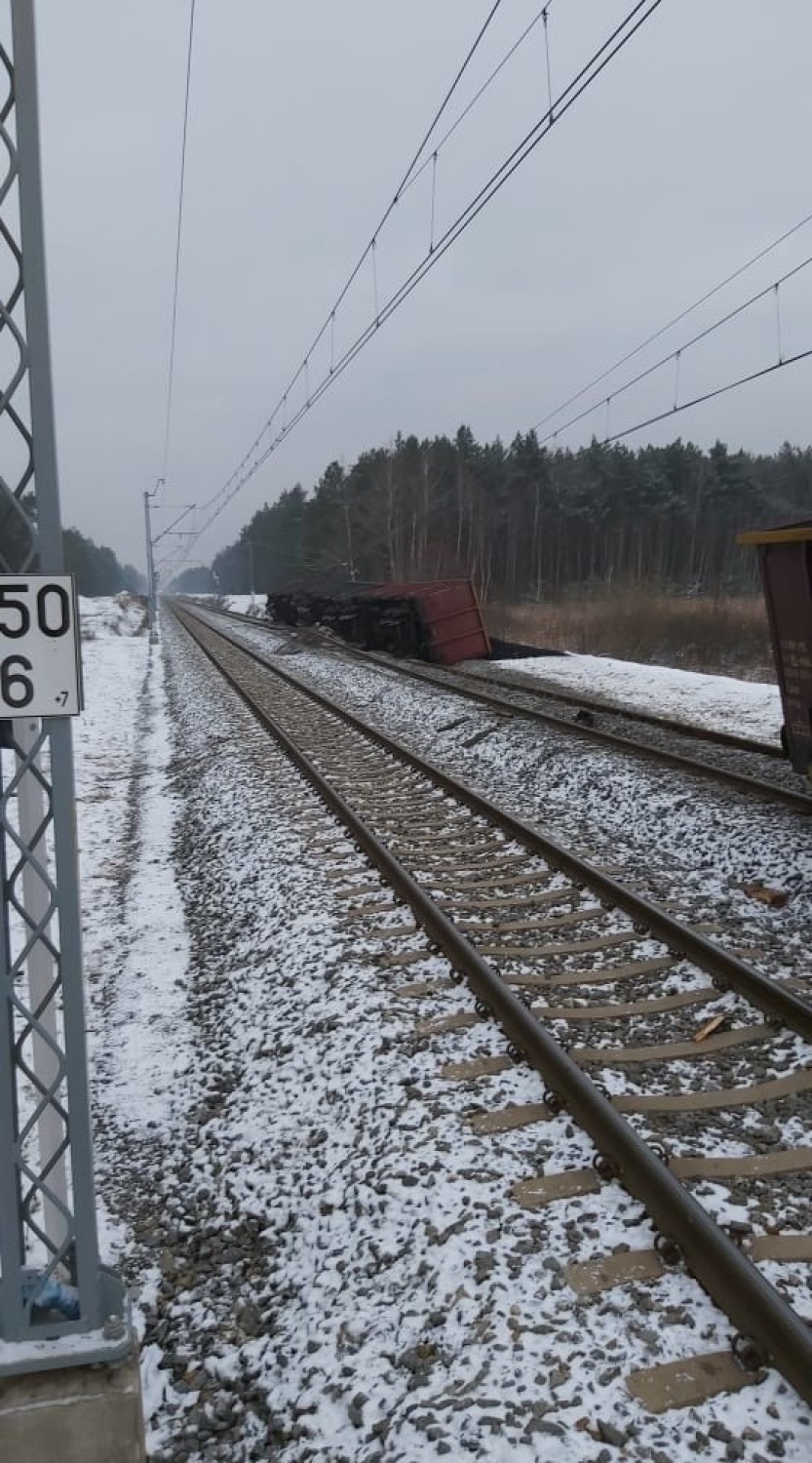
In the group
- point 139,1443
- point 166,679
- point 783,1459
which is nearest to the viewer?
point 783,1459

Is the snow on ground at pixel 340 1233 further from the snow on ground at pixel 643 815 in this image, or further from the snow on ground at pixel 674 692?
the snow on ground at pixel 674 692

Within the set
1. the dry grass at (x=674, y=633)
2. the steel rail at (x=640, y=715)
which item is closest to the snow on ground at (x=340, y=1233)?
the steel rail at (x=640, y=715)

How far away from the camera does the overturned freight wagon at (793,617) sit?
7.80 metres

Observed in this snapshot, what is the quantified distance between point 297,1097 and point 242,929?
7.41 feet

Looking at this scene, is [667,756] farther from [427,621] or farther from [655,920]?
[427,621]

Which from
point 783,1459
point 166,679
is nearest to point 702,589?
point 166,679

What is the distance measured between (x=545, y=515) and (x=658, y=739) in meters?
60.6

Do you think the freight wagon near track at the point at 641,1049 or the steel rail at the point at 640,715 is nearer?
the freight wagon near track at the point at 641,1049

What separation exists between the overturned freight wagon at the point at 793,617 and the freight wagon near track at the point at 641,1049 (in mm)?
2413

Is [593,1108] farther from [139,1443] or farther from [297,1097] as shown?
[139,1443]

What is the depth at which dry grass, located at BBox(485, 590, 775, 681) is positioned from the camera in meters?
27.3

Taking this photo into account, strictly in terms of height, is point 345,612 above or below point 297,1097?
above

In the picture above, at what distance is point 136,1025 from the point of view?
18.1 ft

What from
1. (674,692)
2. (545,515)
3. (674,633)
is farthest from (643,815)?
(545,515)
